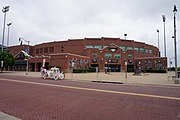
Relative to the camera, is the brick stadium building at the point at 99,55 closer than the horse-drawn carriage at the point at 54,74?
No

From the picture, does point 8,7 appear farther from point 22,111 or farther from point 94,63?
point 22,111

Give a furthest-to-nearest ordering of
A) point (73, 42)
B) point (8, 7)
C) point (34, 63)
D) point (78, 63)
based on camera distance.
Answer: point (73, 42) < point (34, 63) < point (78, 63) < point (8, 7)

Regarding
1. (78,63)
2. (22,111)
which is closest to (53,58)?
(78,63)

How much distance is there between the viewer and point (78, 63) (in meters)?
60.3

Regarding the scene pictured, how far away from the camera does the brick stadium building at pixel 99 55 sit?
6412 cm

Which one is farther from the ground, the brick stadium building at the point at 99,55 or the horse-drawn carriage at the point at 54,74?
the brick stadium building at the point at 99,55

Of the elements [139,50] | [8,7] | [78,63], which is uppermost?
[8,7]

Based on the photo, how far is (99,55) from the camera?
70.6 metres

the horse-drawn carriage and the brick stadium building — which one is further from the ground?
the brick stadium building

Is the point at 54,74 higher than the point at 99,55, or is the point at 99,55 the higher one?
the point at 99,55

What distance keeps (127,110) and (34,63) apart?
63957 millimetres

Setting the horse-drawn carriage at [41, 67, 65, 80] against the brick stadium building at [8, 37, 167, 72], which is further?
the brick stadium building at [8, 37, 167, 72]

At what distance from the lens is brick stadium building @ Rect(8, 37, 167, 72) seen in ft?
210

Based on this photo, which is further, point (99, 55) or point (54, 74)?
point (99, 55)
